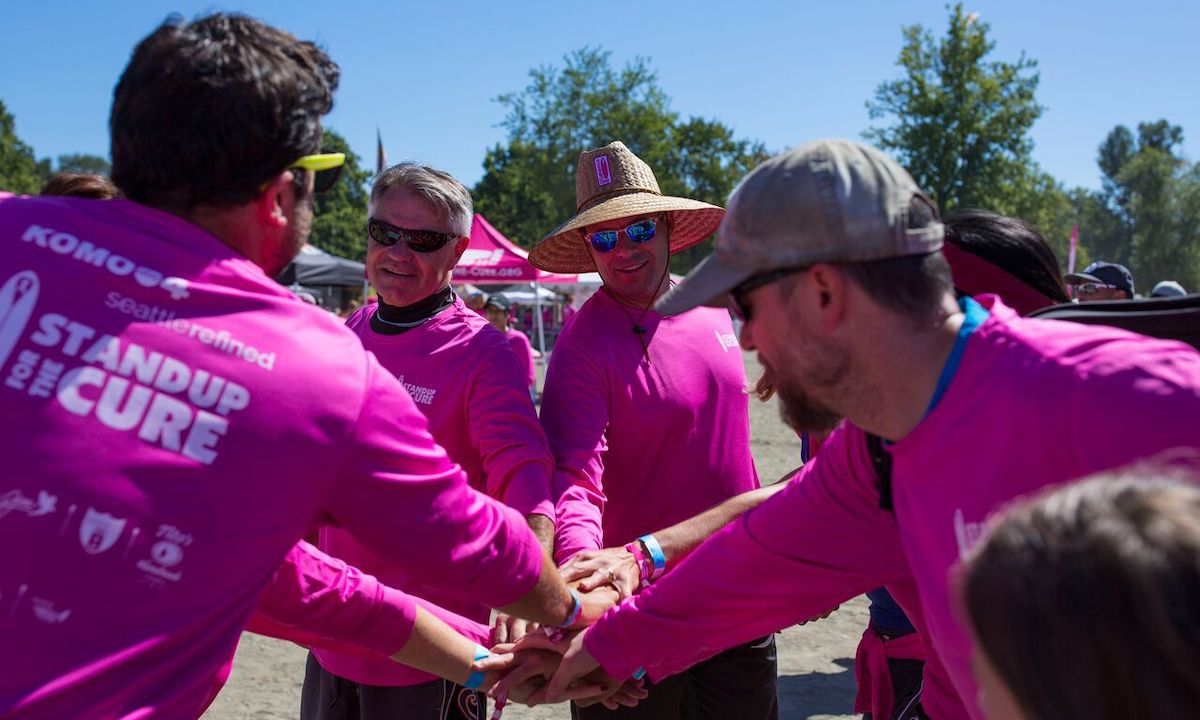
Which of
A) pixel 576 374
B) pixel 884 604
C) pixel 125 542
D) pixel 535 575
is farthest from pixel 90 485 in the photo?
pixel 884 604

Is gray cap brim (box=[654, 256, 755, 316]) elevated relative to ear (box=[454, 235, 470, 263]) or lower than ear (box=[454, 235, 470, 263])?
lower

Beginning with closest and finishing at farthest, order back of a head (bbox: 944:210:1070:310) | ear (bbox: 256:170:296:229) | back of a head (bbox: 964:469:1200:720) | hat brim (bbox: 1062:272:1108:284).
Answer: back of a head (bbox: 964:469:1200:720) → ear (bbox: 256:170:296:229) → back of a head (bbox: 944:210:1070:310) → hat brim (bbox: 1062:272:1108:284)

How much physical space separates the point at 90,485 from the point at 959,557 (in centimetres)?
143

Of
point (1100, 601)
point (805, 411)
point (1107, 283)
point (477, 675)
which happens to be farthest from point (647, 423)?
point (1107, 283)

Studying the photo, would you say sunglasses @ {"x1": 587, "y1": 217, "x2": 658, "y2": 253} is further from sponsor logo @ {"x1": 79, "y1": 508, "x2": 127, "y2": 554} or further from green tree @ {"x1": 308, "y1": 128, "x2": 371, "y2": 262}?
green tree @ {"x1": 308, "y1": 128, "x2": 371, "y2": 262}

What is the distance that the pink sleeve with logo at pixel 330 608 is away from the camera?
2382mm

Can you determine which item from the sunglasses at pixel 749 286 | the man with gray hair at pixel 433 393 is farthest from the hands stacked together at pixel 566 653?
the sunglasses at pixel 749 286

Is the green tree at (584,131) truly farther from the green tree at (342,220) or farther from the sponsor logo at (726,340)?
the sponsor logo at (726,340)

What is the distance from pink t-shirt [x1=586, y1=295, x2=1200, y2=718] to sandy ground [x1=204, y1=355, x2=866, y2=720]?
314 cm

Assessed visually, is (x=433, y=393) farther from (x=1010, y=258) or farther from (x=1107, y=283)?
(x=1107, y=283)

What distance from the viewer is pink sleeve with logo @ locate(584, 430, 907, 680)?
226 cm

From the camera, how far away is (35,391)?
157cm

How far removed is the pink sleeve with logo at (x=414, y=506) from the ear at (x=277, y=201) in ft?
1.12

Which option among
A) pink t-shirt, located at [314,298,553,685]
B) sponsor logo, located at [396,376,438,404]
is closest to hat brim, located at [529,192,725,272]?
pink t-shirt, located at [314,298,553,685]
